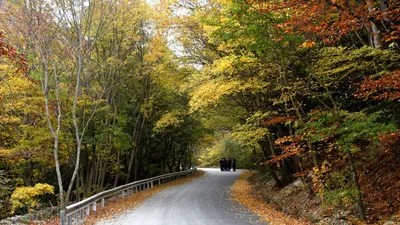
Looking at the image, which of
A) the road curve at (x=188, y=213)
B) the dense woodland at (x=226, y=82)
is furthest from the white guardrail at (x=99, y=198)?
the dense woodland at (x=226, y=82)

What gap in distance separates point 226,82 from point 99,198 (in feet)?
23.3

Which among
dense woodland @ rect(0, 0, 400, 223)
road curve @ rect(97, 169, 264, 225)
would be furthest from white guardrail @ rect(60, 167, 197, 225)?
dense woodland @ rect(0, 0, 400, 223)

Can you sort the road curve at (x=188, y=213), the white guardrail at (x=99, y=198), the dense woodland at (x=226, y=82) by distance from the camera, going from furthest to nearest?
the road curve at (x=188, y=213) → the white guardrail at (x=99, y=198) → the dense woodland at (x=226, y=82)

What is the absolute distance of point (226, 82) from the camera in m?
12.9

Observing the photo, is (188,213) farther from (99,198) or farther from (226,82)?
(226,82)

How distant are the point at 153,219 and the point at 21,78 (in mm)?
Answer: 8870

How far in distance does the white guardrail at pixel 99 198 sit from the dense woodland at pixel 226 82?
4.02 feet

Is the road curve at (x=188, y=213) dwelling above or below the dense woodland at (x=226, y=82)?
below

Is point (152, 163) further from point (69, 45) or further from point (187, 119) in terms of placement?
point (69, 45)

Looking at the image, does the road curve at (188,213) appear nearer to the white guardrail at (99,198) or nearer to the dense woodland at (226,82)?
the white guardrail at (99,198)

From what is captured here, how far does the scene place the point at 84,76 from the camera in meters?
15.4

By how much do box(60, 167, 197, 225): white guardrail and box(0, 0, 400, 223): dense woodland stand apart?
1227 millimetres

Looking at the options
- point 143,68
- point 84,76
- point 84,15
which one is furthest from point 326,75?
point 143,68

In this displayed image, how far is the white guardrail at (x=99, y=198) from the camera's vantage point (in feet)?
30.1
